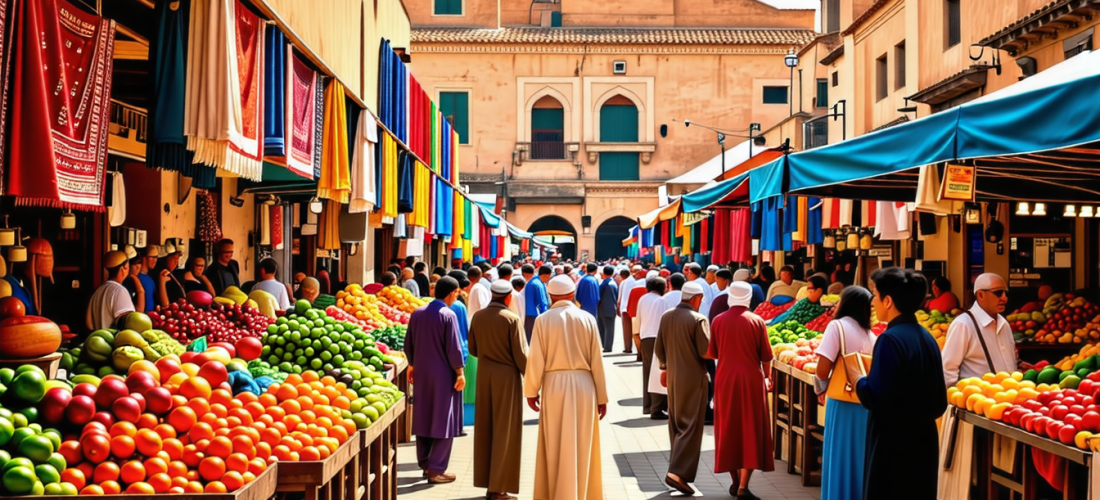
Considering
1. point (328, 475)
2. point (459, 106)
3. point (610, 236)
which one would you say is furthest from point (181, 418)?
point (610, 236)

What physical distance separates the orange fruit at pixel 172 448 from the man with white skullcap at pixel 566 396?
287 cm

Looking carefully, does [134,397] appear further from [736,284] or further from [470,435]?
[470,435]

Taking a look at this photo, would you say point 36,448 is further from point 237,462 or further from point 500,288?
point 500,288

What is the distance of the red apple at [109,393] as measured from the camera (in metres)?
4.59

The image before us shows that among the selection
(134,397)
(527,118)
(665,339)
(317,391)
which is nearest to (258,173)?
(317,391)

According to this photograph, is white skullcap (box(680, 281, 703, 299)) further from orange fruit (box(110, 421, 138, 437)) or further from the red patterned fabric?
orange fruit (box(110, 421, 138, 437))

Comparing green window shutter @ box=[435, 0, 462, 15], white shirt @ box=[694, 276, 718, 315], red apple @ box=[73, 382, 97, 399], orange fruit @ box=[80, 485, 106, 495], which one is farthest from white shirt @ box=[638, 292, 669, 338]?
green window shutter @ box=[435, 0, 462, 15]

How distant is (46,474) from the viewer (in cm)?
405

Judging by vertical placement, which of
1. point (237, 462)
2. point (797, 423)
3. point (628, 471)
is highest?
point (237, 462)

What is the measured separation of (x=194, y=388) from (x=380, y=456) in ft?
5.39

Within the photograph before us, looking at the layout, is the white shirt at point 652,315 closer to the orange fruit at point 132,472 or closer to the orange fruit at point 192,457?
the orange fruit at point 192,457

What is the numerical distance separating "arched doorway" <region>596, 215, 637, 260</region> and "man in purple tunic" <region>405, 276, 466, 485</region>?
121 ft

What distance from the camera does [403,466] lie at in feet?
29.4

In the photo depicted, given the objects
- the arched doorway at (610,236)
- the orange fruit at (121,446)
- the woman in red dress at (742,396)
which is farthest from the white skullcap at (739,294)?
the arched doorway at (610,236)
